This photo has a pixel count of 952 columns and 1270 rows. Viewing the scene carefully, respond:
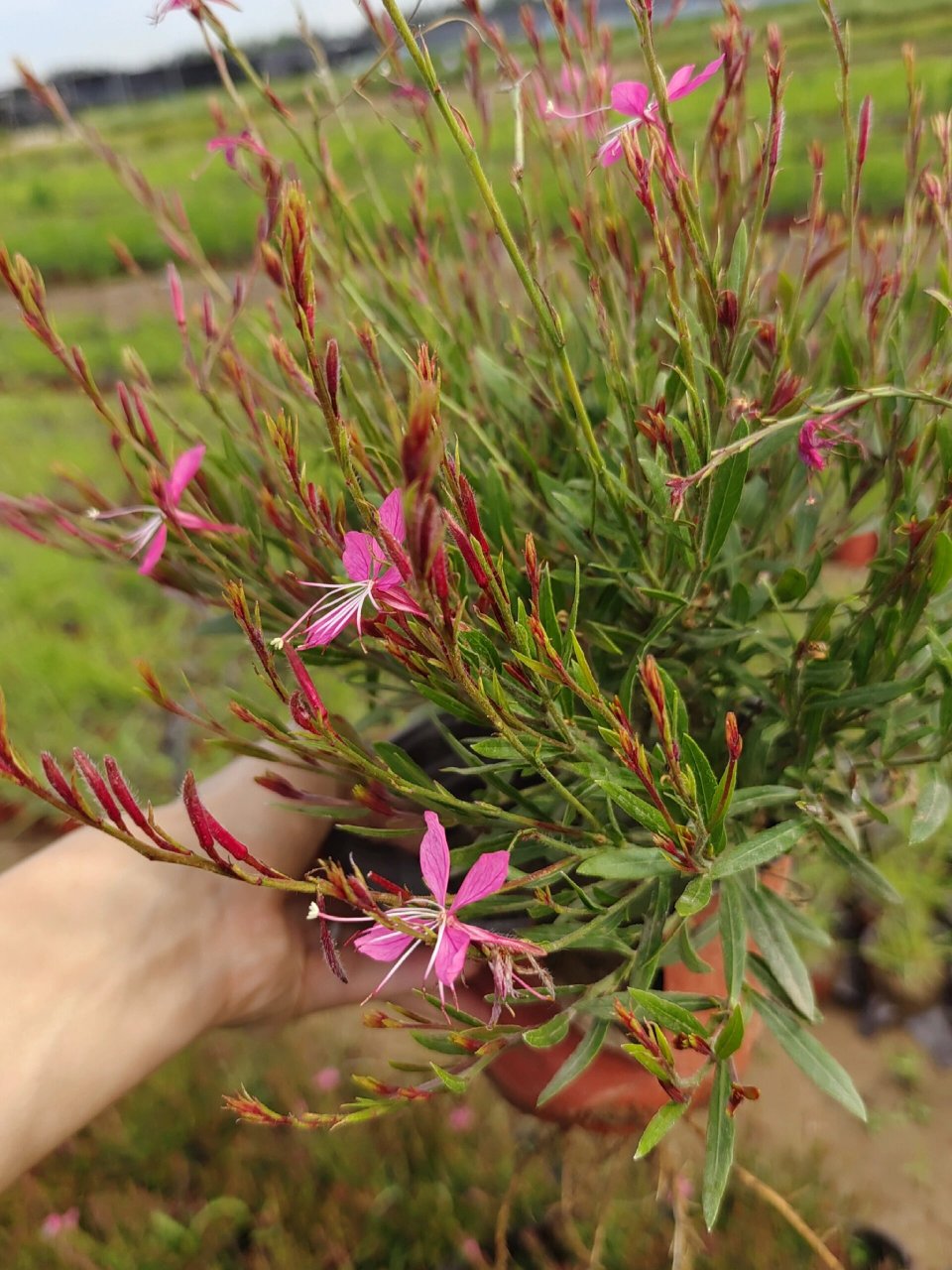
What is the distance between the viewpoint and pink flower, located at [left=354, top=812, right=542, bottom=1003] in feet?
1.38

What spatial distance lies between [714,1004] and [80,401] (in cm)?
412

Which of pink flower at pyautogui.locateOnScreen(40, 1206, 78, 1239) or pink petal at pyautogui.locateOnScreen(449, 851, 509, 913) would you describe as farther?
pink flower at pyautogui.locateOnScreen(40, 1206, 78, 1239)

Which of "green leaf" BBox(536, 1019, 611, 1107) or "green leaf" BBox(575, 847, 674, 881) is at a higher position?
"green leaf" BBox(575, 847, 674, 881)

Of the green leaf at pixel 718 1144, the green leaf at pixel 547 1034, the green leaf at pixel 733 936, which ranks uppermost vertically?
the green leaf at pixel 547 1034

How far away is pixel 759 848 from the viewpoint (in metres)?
0.54

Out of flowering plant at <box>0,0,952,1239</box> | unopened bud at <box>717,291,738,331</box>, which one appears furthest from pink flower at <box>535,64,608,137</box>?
unopened bud at <box>717,291,738,331</box>

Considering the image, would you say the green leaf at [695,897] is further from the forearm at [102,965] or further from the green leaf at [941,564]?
the forearm at [102,965]

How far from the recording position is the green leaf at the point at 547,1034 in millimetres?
483

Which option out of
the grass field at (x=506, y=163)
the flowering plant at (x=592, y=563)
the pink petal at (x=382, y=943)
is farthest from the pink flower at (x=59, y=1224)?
the grass field at (x=506, y=163)

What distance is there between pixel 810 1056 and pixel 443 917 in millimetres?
327

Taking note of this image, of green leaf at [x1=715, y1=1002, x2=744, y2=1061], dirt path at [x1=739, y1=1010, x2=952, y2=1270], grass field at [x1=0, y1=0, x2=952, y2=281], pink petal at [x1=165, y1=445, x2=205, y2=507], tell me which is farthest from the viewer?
grass field at [x1=0, y1=0, x2=952, y2=281]

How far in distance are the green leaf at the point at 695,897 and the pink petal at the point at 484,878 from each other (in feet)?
0.35

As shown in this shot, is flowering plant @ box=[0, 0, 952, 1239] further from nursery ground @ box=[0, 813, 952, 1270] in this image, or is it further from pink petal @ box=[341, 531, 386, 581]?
nursery ground @ box=[0, 813, 952, 1270]

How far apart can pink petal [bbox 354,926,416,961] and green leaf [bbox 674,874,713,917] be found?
0.14 metres
